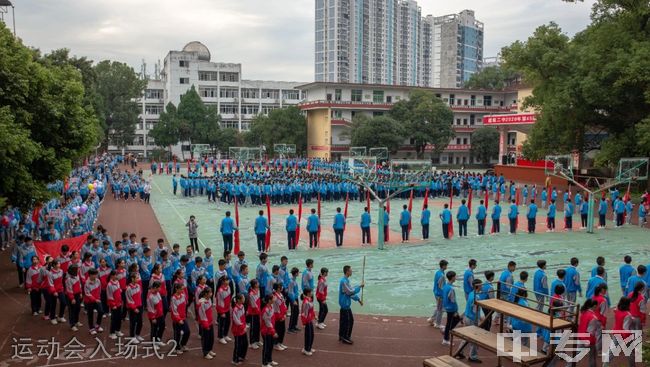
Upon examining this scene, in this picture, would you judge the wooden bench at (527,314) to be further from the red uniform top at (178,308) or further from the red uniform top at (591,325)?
the red uniform top at (178,308)

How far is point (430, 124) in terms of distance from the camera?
159 ft

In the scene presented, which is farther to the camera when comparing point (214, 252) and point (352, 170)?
point (352, 170)

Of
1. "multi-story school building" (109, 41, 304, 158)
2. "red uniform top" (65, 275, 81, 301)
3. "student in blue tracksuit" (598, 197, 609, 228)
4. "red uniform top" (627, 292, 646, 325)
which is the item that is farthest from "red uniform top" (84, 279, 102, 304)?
"multi-story school building" (109, 41, 304, 158)

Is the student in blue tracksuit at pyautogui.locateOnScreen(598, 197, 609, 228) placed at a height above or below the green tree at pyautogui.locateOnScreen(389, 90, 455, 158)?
below

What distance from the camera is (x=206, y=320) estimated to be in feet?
26.7

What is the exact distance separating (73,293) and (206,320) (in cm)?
308

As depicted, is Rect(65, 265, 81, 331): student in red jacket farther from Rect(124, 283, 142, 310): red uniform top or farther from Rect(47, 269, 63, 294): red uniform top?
Rect(124, 283, 142, 310): red uniform top

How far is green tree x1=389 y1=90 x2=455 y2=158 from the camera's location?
4841 centimetres

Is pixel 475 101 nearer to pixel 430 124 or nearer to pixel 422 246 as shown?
pixel 430 124

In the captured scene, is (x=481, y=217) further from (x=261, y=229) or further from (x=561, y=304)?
(x=561, y=304)

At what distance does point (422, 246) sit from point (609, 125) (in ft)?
53.4

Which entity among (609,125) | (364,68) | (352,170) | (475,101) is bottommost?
(352,170)

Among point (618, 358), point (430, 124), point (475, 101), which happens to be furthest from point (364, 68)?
point (618, 358)

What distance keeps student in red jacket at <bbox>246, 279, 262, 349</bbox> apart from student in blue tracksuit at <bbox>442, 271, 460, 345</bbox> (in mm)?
3024
